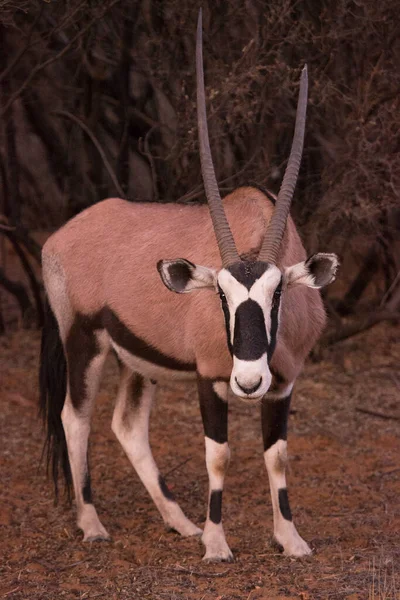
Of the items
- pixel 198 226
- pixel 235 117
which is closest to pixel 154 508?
pixel 198 226

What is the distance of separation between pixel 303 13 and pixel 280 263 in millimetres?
3490

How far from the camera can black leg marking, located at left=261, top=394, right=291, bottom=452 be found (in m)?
5.37

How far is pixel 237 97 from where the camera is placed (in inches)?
301

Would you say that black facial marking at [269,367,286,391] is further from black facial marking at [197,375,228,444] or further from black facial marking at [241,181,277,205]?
black facial marking at [241,181,277,205]

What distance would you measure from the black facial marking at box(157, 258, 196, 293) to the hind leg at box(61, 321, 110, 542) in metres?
1.09

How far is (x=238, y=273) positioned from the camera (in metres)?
4.77

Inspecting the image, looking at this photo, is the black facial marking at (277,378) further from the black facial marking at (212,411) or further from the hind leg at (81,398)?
the hind leg at (81,398)

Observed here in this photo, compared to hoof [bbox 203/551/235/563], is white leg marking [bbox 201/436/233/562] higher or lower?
higher

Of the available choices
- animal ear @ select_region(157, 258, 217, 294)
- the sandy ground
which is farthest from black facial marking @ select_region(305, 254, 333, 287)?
the sandy ground

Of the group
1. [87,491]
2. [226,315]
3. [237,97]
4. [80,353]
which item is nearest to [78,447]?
[87,491]

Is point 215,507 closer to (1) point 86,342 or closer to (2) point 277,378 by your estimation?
(2) point 277,378

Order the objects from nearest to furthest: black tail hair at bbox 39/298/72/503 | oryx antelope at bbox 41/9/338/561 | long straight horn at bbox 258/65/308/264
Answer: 1. oryx antelope at bbox 41/9/338/561
2. long straight horn at bbox 258/65/308/264
3. black tail hair at bbox 39/298/72/503

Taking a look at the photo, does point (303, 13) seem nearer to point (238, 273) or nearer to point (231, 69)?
point (231, 69)

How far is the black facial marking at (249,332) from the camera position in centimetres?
456
